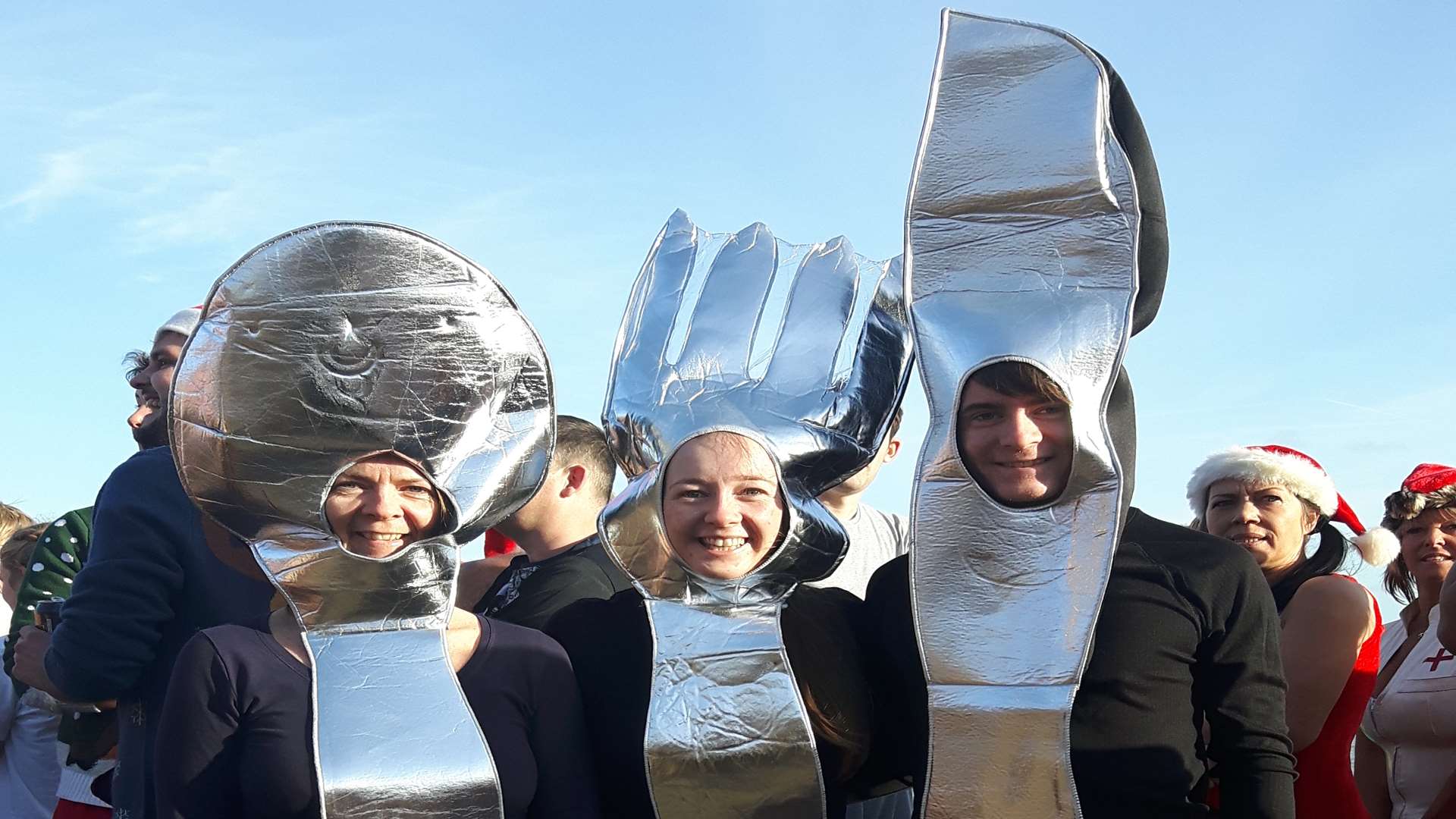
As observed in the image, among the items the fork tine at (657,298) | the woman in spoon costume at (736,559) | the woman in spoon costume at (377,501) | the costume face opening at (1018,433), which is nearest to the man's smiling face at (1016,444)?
the costume face opening at (1018,433)

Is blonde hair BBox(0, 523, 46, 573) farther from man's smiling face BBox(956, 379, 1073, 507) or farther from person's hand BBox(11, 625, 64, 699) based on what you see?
man's smiling face BBox(956, 379, 1073, 507)

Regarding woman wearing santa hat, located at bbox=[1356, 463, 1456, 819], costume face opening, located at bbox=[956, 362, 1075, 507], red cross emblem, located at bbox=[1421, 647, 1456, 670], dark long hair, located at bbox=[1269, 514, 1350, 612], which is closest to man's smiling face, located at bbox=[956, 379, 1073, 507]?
costume face opening, located at bbox=[956, 362, 1075, 507]

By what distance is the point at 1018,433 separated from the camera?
2223mm

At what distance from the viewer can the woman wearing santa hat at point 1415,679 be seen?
329cm

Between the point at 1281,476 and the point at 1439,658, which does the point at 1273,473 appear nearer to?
the point at 1281,476

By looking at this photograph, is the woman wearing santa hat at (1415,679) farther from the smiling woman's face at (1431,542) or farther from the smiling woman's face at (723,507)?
the smiling woman's face at (723,507)

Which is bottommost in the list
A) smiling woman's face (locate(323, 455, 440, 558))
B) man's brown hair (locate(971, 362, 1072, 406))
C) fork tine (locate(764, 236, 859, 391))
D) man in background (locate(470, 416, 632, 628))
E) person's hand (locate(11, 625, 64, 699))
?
person's hand (locate(11, 625, 64, 699))

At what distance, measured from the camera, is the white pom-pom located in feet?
11.6

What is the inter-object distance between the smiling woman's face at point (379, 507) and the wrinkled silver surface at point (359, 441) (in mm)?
21

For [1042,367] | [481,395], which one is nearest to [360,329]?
[481,395]

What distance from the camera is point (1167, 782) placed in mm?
2135

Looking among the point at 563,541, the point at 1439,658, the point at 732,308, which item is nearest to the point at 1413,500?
the point at 1439,658

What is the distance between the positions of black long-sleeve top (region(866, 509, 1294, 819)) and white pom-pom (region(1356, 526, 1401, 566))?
1483 mm

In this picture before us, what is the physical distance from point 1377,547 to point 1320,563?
0.42m
